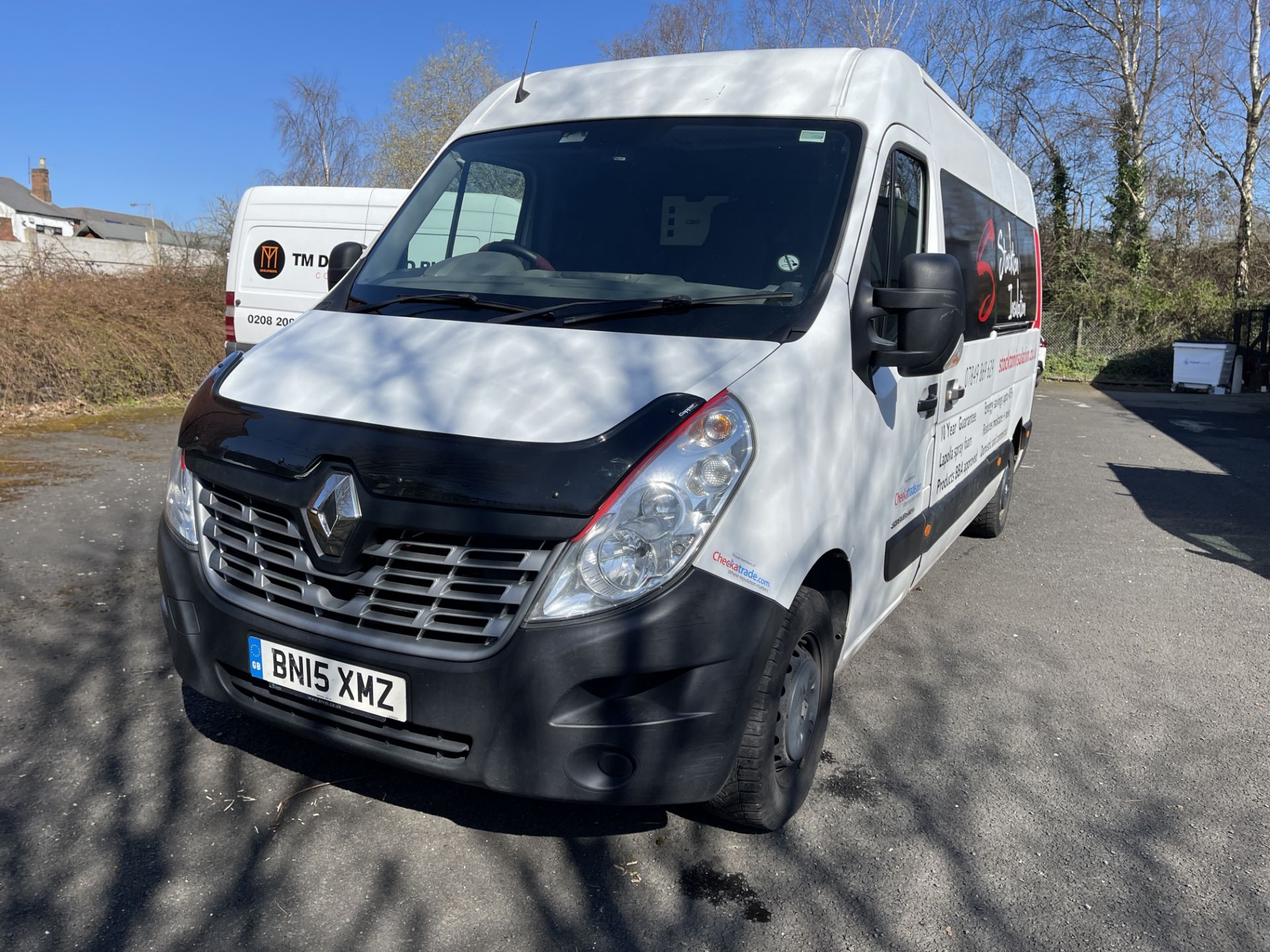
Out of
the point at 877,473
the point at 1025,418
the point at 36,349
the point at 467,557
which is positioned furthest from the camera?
the point at 36,349

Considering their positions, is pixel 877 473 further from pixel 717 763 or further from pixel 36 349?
pixel 36 349

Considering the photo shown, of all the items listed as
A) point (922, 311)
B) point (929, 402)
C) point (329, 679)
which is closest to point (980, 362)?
point (929, 402)

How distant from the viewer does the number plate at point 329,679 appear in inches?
96.7

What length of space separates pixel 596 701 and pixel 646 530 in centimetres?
44

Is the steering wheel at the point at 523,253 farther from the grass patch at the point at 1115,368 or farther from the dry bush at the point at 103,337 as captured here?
the grass patch at the point at 1115,368

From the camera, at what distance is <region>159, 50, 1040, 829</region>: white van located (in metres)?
2.35

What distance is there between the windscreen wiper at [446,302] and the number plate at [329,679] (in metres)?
1.23

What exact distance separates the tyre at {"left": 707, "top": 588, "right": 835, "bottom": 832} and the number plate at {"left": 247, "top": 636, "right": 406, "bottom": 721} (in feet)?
3.03

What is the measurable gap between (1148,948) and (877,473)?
1.54 metres

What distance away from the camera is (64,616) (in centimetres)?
464

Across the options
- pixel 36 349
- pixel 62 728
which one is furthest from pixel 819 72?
pixel 36 349

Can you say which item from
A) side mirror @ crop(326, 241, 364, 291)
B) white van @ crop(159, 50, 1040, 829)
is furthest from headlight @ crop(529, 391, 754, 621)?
side mirror @ crop(326, 241, 364, 291)

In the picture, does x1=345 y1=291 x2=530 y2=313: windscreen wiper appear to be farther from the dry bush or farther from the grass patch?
the grass patch

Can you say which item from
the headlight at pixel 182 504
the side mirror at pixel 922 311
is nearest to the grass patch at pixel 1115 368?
the side mirror at pixel 922 311
